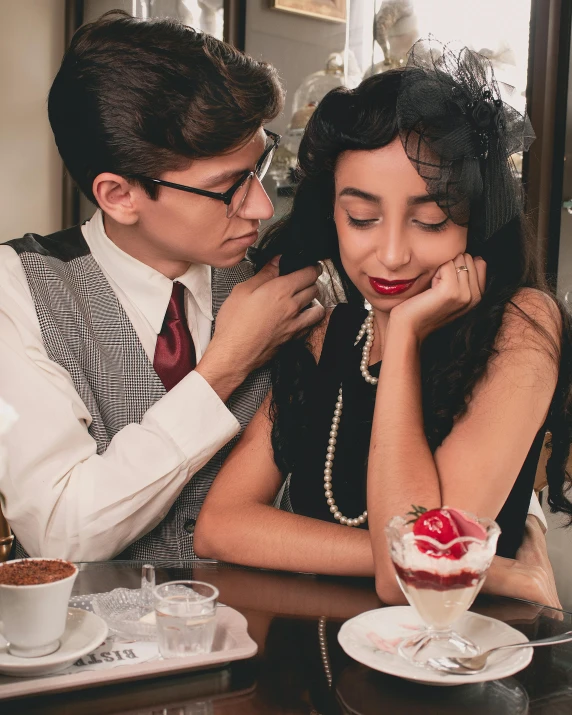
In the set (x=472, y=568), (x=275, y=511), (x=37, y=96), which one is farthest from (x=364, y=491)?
(x=37, y=96)

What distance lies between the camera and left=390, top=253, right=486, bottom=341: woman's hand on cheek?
1.58 meters

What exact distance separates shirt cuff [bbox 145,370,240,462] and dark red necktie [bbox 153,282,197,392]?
0.15 metres

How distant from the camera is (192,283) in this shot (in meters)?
2.01

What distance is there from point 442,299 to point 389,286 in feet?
0.38

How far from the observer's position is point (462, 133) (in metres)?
1.57

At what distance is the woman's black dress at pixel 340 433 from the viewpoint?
5.95 ft

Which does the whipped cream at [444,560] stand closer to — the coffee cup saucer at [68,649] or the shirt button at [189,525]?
the coffee cup saucer at [68,649]

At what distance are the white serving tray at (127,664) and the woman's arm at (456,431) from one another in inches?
12.2

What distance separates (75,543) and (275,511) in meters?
0.40

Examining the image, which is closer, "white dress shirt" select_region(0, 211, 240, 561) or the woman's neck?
"white dress shirt" select_region(0, 211, 240, 561)

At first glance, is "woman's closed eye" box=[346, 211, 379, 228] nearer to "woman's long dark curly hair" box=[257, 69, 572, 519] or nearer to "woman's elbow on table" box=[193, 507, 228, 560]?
"woman's long dark curly hair" box=[257, 69, 572, 519]

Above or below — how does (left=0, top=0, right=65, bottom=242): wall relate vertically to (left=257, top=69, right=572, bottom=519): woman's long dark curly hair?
above

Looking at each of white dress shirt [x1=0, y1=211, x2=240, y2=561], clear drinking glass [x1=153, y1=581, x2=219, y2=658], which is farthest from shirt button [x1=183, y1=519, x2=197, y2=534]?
clear drinking glass [x1=153, y1=581, x2=219, y2=658]

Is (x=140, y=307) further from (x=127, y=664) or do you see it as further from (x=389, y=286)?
(x=127, y=664)
